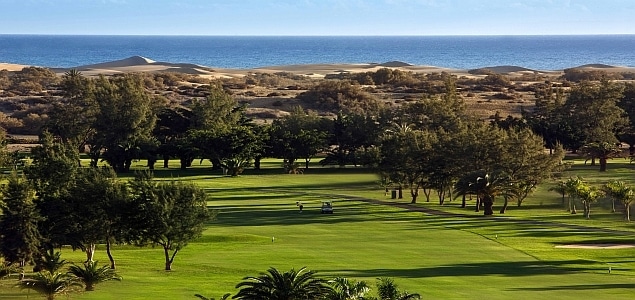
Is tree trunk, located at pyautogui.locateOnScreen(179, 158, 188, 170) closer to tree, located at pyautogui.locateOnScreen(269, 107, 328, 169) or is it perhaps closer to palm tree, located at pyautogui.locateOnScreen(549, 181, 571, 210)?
tree, located at pyautogui.locateOnScreen(269, 107, 328, 169)

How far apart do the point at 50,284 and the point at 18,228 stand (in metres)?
7.12

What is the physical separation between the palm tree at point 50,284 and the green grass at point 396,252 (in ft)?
2.51

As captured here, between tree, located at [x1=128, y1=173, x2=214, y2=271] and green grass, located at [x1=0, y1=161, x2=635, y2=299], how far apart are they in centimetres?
151

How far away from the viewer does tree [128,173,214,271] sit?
49.7 meters

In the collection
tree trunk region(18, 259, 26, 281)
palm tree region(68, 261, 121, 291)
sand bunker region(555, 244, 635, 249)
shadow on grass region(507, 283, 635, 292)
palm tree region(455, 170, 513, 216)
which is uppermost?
palm tree region(68, 261, 121, 291)

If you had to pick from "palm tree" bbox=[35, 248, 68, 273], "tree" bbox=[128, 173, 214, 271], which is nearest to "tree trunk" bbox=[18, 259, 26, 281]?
"palm tree" bbox=[35, 248, 68, 273]

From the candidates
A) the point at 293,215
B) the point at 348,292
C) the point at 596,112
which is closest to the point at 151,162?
the point at 293,215

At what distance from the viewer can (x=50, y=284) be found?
134ft

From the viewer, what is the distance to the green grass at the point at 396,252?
1784 inches

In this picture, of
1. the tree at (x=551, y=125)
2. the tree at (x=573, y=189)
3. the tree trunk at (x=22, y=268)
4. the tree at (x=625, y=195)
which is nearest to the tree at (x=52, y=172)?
the tree trunk at (x=22, y=268)

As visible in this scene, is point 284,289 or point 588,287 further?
point 588,287

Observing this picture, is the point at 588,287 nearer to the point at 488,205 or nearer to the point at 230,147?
the point at 488,205

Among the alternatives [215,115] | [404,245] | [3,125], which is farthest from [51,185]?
[3,125]

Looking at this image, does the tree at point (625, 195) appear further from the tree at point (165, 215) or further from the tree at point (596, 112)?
the tree at point (596, 112)
